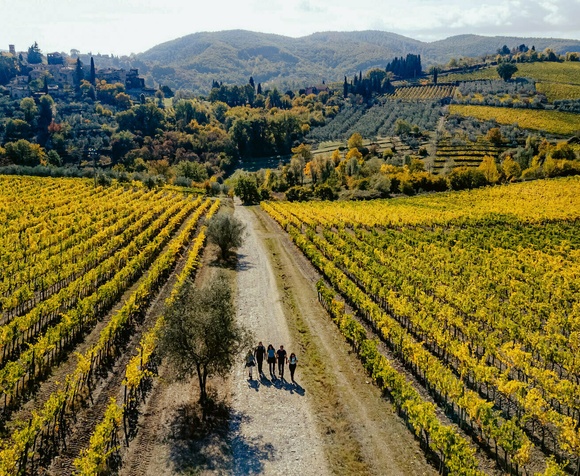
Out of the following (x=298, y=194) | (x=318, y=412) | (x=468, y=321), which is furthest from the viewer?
(x=298, y=194)

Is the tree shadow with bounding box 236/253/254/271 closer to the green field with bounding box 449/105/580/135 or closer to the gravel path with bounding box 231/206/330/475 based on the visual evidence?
the gravel path with bounding box 231/206/330/475

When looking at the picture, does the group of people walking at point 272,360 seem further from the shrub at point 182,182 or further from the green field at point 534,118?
the green field at point 534,118

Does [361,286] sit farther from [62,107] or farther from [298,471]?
[62,107]

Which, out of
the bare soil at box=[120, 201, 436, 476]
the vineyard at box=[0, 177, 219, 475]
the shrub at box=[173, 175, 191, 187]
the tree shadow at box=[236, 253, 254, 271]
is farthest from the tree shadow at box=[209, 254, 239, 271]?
the shrub at box=[173, 175, 191, 187]

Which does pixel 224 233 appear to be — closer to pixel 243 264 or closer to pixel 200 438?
pixel 243 264

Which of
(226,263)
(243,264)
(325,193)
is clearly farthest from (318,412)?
(325,193)

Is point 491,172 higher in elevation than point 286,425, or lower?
higher

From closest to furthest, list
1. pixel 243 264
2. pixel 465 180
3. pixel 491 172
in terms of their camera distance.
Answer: pixel 243 264 → pixel 465 180 → pixel 491 172
